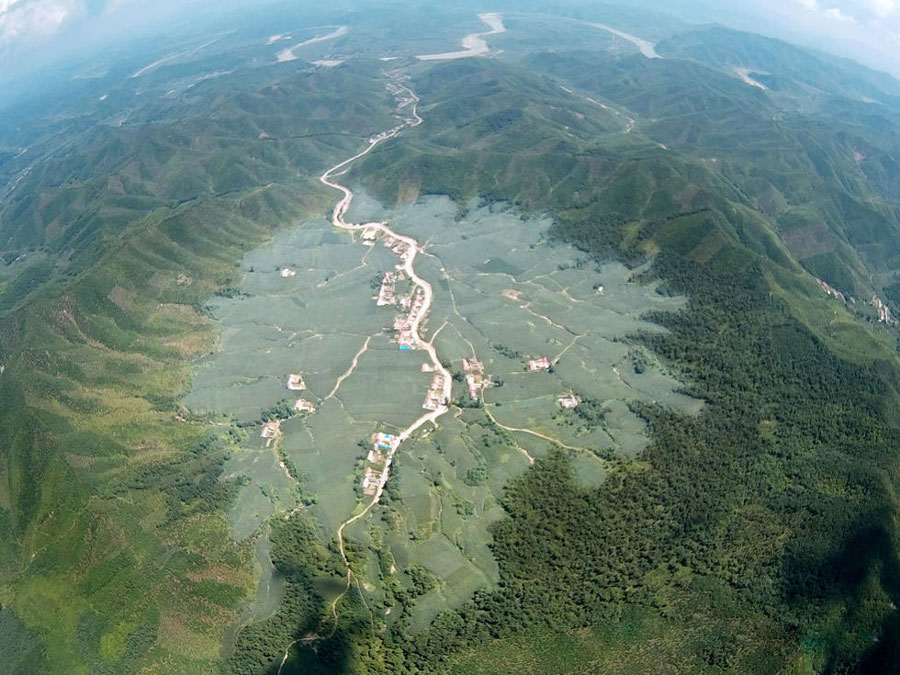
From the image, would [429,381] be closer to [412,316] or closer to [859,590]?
[412,316]

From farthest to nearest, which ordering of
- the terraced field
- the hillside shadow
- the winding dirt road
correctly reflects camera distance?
1. the winding dirt road
2. the terraced field
3. the hillside shadow

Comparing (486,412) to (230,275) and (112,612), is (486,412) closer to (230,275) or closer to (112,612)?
(112,612)

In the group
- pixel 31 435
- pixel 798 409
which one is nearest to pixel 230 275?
pixel 31 435

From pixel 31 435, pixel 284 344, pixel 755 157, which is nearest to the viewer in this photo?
pixel 31 435

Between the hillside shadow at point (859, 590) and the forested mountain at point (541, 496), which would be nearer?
the hillside shadow at point (859, 590)

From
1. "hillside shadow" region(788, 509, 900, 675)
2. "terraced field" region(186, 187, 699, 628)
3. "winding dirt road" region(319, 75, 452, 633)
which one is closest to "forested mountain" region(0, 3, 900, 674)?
"hillside shadow" region(788, 509, 900, 675)

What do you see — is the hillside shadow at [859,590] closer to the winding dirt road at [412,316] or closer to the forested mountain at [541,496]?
the forested mountain at [541,496]

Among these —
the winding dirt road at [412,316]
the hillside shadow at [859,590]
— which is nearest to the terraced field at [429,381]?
the winding dirt road at [412,316]

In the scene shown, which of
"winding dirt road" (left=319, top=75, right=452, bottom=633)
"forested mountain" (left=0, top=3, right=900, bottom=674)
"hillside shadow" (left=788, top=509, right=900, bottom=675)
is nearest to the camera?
"hillside shadow" (left=788, top=509, right=900, bottom=675)

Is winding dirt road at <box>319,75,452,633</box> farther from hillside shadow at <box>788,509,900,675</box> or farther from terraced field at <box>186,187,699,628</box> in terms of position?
hillside shadow at <box>788,509,900,675</box>

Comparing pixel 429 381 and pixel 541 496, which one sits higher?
pixel 541 496

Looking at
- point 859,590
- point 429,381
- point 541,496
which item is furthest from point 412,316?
point 859,590
